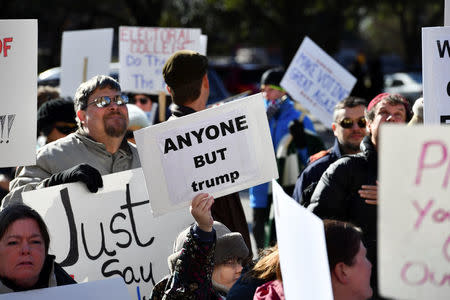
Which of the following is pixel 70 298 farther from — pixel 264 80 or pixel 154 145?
pixel 264 80

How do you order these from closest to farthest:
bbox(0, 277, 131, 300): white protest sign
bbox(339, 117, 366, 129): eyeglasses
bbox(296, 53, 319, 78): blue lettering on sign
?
1. bbox(0, 277, 131, 300): white protest sign
2. bbox(339, 117, 366, 129): eyeglasses
3. bbox(296, 53, 319, 78): blue lettering on sign

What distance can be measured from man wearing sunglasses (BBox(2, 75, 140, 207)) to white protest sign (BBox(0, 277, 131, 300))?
1225 mm

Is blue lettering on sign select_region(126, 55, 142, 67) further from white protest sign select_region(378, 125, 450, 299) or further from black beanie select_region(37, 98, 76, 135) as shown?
white protest sign select_region(378, 125, 450, 299)

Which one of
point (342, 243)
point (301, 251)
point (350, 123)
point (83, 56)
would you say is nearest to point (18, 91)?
point (342, 243)

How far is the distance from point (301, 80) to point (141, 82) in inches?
58.4

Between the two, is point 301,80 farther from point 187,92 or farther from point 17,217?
point 17,217

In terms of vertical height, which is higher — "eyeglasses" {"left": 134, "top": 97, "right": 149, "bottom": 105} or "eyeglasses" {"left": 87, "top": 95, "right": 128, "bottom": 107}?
"eyeglasses" {"left": 87, "top": 95, "right": 128, "bottom": 107}

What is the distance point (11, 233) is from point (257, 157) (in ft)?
3.50

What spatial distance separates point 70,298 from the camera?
10.9ft

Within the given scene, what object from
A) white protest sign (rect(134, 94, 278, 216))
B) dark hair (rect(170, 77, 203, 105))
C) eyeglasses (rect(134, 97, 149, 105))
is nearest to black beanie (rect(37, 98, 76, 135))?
dark hair (rect(170, 77, 203, 105))

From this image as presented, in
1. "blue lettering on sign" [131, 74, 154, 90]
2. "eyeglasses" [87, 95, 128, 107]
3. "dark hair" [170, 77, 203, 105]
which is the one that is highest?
"dark hair" [170, 77, 203, 105]

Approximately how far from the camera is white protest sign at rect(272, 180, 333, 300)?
264 cm

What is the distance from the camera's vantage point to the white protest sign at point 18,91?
4312mm

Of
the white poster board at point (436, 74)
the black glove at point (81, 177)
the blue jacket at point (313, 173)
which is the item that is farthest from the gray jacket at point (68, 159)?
the white poster board at point (436, 74)
